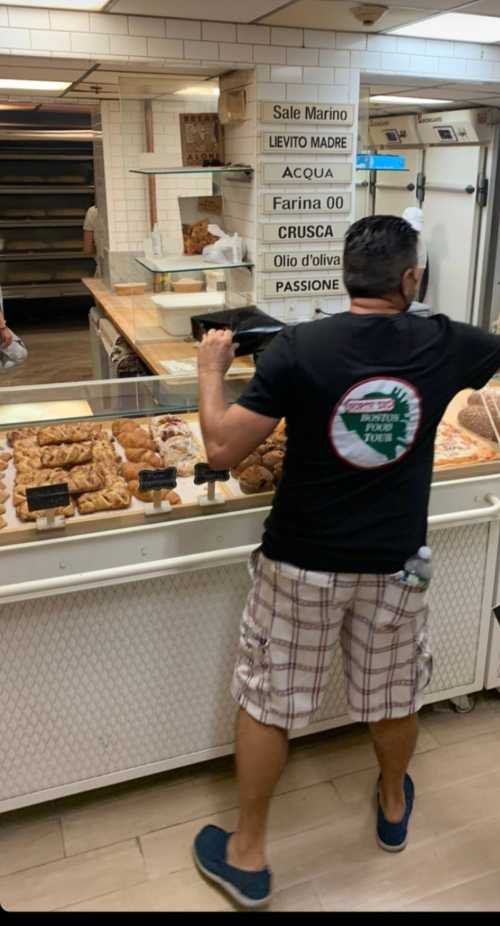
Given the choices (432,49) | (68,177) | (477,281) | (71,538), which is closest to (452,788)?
(71,538)

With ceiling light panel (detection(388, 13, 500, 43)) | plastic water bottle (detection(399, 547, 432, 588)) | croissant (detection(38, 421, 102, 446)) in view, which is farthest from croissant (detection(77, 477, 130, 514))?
ceiling light panel (detection(388, 13, 500, 43))

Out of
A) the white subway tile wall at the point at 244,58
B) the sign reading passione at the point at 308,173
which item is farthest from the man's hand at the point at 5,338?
the sign reading passione at the point at 308,173

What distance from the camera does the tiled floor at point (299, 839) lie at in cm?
186

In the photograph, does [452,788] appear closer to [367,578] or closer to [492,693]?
[492,693]

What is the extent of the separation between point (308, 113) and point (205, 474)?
2158 millimetres

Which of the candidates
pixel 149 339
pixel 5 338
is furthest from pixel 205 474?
pixel 149 339

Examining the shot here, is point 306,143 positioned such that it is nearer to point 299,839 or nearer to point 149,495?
point 149,495

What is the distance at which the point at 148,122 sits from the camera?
367 cm

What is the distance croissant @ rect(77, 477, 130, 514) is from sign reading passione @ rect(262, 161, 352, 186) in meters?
2.00

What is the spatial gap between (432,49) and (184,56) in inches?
47.3

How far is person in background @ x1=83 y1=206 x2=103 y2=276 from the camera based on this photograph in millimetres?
6224

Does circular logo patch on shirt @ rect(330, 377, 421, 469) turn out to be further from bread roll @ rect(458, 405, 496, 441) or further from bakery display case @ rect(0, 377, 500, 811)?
bread roll @ rect(458, 405, 496, 441)

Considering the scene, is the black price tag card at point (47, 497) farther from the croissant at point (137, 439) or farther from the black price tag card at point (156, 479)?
the croissant at point (137, 439)

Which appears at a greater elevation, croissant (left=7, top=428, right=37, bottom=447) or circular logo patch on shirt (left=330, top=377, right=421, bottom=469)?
circular logo patch on shirt (left=330, top=377, right=421, bottom=469)
